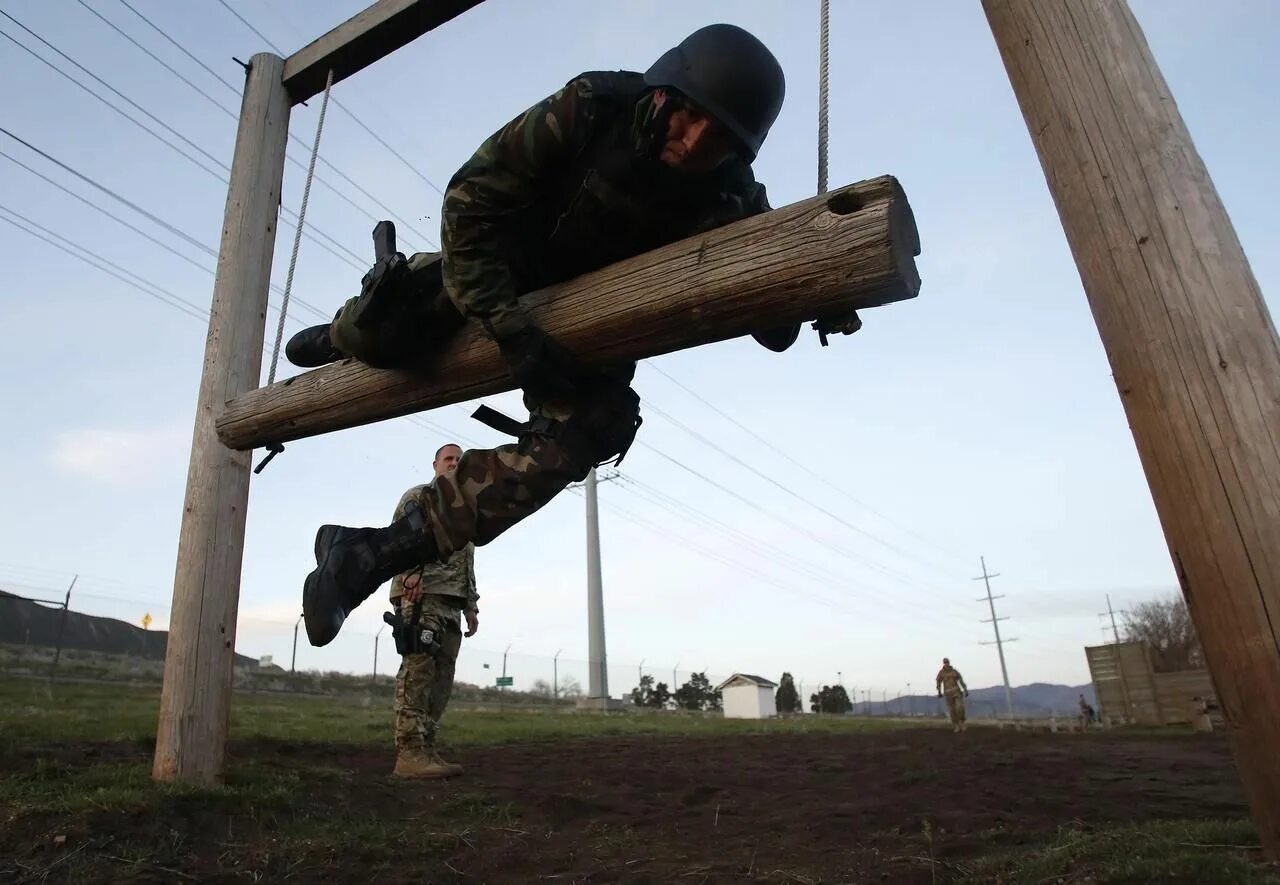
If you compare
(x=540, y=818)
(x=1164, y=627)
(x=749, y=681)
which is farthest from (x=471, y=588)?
(x=1164, y=627)

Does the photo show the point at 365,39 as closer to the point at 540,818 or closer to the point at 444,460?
the point at 444,460

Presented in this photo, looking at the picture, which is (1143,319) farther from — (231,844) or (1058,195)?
(231,844)

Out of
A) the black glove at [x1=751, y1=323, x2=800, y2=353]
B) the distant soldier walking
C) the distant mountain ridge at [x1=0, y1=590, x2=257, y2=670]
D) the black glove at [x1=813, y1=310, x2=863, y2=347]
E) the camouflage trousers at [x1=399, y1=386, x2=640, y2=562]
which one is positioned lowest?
the distant soldier walking

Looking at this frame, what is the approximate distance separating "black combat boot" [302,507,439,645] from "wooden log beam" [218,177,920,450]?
1.55 feet

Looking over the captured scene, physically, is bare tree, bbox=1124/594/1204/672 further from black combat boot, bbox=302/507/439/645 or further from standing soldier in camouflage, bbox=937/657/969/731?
black combat boot, bbox=302/507/439/645

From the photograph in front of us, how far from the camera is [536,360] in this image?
2.38m

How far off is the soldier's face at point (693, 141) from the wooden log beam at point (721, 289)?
25cm

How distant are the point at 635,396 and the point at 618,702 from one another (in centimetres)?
3038

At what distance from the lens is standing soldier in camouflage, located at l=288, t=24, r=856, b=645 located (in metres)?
2.28

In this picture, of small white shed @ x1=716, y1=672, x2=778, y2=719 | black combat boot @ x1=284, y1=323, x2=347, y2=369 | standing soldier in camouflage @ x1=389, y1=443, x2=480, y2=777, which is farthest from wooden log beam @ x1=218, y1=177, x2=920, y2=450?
small white shed @ x1=716, y1=672, x2=778, y2=719

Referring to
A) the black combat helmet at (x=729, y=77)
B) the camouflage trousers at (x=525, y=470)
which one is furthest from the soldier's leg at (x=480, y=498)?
the black combat helmet at (x=729, y=77)

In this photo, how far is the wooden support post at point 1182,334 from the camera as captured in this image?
6.64 ft

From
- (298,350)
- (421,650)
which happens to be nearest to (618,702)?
(421,650)

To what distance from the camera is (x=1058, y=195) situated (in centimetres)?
250
